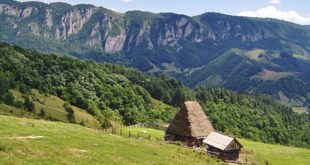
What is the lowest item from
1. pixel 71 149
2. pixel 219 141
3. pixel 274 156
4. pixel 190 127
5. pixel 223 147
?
pixel 274 156

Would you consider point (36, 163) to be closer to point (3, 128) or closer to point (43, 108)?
point (3, 128)

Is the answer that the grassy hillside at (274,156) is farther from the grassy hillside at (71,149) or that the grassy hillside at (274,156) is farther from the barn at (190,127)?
the grassy hillside at (71,149)

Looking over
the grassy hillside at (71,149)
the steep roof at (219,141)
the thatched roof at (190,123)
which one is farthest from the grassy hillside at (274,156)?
the grassy hillside at (71,149)

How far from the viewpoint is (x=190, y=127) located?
93.4 meters

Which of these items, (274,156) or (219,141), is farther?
(274,156)

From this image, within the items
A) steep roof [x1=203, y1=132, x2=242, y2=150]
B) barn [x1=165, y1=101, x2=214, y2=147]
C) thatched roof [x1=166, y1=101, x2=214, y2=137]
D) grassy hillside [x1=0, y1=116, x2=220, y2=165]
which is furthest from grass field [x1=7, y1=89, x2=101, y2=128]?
grassy hillside [x1=0, y1=116, x2=220, y2=165]

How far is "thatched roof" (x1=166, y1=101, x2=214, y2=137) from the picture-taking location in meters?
93.8

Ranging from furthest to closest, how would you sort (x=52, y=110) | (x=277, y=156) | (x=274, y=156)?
(x=52, y=110) → (x=277, y=156) → (x=274, y=156)

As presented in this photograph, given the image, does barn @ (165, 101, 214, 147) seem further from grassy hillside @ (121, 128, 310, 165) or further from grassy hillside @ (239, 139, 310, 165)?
grassy hillside @ (239, 139, 310, 165)

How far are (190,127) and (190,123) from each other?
1047 millimetres

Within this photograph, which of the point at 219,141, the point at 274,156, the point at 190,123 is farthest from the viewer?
the point at 274,156

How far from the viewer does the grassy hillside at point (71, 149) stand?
4465cm

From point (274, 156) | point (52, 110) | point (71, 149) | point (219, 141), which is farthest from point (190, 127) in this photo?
point (52, 110)

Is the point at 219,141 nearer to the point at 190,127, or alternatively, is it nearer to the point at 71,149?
the point at 190,127
